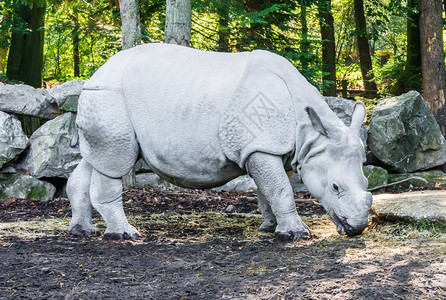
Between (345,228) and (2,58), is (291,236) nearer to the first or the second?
(345,228)

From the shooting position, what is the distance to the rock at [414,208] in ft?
16.7

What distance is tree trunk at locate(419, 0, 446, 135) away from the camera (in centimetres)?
1086

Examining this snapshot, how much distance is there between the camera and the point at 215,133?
5.26 meters

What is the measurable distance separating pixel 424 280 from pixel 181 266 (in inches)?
66.0

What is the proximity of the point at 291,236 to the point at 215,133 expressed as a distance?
3.68 ft

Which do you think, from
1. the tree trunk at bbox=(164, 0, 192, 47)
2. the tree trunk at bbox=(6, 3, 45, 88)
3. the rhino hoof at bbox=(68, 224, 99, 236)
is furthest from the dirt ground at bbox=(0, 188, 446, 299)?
the tree trunk at bbox=(6, 3, 45, 88)

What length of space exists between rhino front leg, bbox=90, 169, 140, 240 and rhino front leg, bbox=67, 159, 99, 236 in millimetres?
231

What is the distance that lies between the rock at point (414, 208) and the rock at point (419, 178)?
11.8 ft

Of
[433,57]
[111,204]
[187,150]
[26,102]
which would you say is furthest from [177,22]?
[433,57]

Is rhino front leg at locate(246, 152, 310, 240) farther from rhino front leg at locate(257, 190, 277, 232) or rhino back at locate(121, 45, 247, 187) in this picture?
rhino front leg at locate(257, 190, 277, 232)

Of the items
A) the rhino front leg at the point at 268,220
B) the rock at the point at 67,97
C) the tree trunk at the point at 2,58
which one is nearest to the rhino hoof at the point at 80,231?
the rhino front leg at the point at 268,220

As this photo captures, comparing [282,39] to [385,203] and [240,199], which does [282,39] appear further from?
[385,203]

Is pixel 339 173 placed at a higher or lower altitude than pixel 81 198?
higher

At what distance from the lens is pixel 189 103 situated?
5.31 meters
